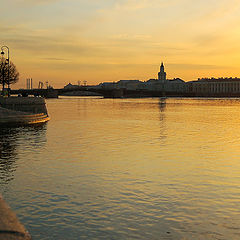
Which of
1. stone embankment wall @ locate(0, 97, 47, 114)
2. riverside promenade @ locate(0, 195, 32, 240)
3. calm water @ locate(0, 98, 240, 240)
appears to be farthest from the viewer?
stone embankment wall @ locate(0, 97, 47, 114)

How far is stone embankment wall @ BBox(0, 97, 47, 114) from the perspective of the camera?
5003cm

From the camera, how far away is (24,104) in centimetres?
5150

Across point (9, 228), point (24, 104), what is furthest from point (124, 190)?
point (24, 104)

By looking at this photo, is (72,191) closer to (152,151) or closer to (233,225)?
(233,225)

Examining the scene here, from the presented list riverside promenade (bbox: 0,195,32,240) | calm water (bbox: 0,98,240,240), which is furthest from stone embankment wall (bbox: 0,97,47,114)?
riverside promenade (bbox: 0,195,32,240)

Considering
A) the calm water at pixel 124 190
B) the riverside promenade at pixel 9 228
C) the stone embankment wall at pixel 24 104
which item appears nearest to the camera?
the riverside promenade at pixel 9 228

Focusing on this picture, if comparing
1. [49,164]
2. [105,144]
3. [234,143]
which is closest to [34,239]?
[49,164]

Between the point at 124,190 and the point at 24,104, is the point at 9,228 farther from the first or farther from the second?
the point at 24,104

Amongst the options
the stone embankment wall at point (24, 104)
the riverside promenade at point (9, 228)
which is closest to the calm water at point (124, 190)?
the riverside promenade at point (9, 228)

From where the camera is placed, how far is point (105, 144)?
91.4ft

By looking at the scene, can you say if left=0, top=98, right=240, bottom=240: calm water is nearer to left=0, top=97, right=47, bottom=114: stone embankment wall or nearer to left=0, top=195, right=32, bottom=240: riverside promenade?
left=0, top=195, right=32, bottom=240: riverside promenade

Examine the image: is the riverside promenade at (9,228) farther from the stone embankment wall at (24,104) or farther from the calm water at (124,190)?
the stone embankment wall at (24,104)

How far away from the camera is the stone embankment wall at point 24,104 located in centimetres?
5003

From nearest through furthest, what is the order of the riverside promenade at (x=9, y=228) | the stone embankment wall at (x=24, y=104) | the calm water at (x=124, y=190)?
1. the riverside promenade at (x=9, y=228)
2. the calm water at (x=124, y=190)
3. the stone embankment wall at (x=24, y=104)
